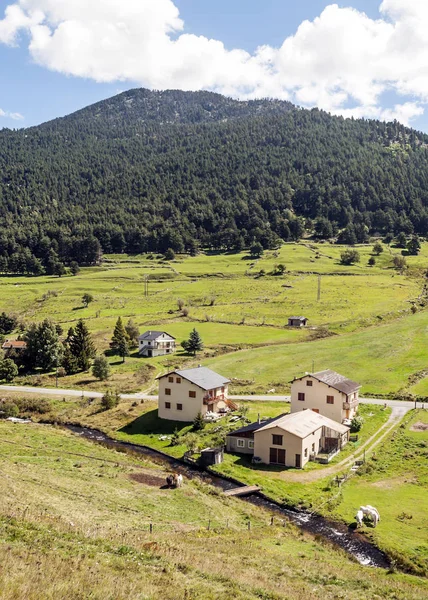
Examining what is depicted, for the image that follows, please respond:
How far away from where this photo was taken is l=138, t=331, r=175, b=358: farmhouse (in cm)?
9856

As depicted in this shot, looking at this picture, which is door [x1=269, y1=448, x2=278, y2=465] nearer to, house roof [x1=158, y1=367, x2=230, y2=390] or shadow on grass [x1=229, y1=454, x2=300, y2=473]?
shadow on grass [x1=229, y1=454, x2=300, y2=473]

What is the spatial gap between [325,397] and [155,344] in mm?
41513

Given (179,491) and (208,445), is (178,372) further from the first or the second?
(179,491)

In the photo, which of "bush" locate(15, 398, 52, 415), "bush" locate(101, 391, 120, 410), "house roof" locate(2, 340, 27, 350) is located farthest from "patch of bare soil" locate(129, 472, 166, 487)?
"house roof" locate(2, 340, 27, 350)

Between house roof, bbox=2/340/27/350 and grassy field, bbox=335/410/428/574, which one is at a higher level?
house roof, bbox=2/340/27/350

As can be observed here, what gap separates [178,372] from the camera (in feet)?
222

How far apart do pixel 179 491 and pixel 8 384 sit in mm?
49020

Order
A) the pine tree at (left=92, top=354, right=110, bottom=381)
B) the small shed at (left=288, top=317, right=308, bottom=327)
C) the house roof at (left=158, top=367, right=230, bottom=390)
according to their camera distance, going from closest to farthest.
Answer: the house roof at (left=158, top=367, right=230, bottom=390) → the pine tree at (left=92, top=354, right=110, bottom=381) → the small shed at (left=288, top=317, right=308, bottom=327)

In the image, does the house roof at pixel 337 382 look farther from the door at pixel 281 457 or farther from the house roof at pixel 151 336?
the house roof at pixel 151 336

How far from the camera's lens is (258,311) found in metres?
126

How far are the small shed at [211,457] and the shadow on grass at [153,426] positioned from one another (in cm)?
1021

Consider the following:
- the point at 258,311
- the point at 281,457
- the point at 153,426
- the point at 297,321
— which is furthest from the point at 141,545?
the point at 258,311

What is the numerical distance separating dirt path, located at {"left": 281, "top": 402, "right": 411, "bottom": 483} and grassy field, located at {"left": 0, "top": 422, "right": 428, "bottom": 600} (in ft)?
25.3

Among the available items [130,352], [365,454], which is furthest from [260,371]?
[365,454]
